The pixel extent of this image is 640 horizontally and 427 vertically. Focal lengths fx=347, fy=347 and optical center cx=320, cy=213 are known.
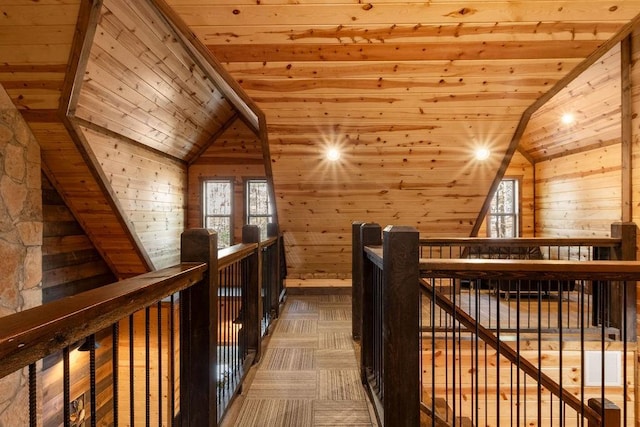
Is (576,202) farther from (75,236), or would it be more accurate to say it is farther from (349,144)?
(75,236)

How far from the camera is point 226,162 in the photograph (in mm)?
5844

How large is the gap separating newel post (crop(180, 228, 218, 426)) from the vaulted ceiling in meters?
1.88

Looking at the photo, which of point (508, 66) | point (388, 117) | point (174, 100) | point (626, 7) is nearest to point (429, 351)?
point (388, 117)

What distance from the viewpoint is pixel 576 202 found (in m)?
4.73

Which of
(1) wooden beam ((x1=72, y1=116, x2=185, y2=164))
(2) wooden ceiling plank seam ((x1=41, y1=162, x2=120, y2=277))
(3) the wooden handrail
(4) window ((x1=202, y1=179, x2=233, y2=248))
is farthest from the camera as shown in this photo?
(4) window ((x1=202, y1=179, x2=233, y2=248))

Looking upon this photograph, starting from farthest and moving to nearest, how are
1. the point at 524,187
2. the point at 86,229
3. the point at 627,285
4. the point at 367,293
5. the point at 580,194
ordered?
the point at 524,187 → the point at 580,194 → the point at 86,229 → the point at 627,285 → the point at 367,293

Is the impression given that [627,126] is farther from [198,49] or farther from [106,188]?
[106,188]

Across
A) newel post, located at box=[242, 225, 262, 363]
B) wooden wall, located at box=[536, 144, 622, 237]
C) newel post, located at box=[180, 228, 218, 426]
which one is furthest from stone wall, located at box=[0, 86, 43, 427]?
wooden wall, located at box=[536, 144, 622, 237]

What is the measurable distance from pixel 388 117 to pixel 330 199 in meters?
1.29

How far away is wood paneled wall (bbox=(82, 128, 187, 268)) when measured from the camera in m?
3.54

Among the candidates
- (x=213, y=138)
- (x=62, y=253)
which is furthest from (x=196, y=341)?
(x=213, y=138)

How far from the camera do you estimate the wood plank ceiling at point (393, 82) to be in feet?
8.09

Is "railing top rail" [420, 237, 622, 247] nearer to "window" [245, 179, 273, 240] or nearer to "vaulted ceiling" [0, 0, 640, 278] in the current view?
"vaulted ceiling" [0, 0, 640, 278]

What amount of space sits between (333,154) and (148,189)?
2419mm
